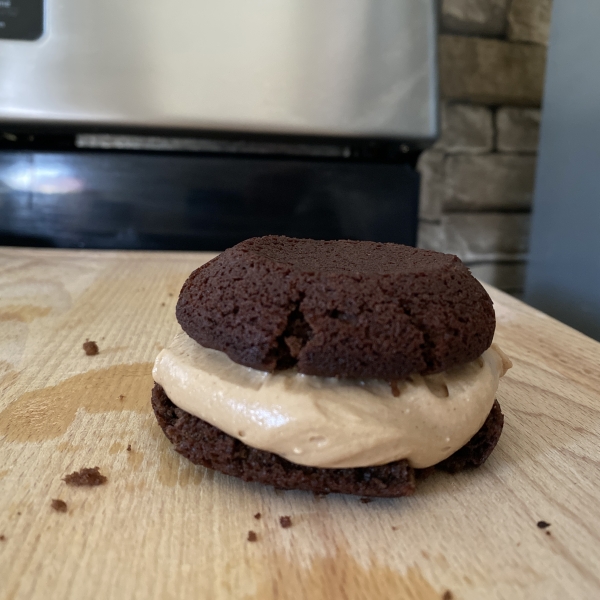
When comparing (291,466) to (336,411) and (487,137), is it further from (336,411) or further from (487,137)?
(487,137)

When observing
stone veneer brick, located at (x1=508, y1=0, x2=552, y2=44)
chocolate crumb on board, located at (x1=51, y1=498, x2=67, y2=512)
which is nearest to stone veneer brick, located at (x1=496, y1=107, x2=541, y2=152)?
stone veneer brick, located at (x1=508, y1=0, x2=552, y2=44)

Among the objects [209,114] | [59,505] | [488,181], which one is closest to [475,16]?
[488,181]

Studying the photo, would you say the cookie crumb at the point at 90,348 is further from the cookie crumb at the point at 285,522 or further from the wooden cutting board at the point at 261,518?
the cookie crumb at the point at 285,522

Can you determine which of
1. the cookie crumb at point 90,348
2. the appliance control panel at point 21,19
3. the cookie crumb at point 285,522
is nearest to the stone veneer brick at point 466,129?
the appliance control panel at point 21,19

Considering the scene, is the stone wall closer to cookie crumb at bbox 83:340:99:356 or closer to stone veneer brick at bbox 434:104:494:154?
stone veneer brick at bbox 434:104:494:154

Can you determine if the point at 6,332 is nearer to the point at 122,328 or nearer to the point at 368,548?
the point at 122,328
